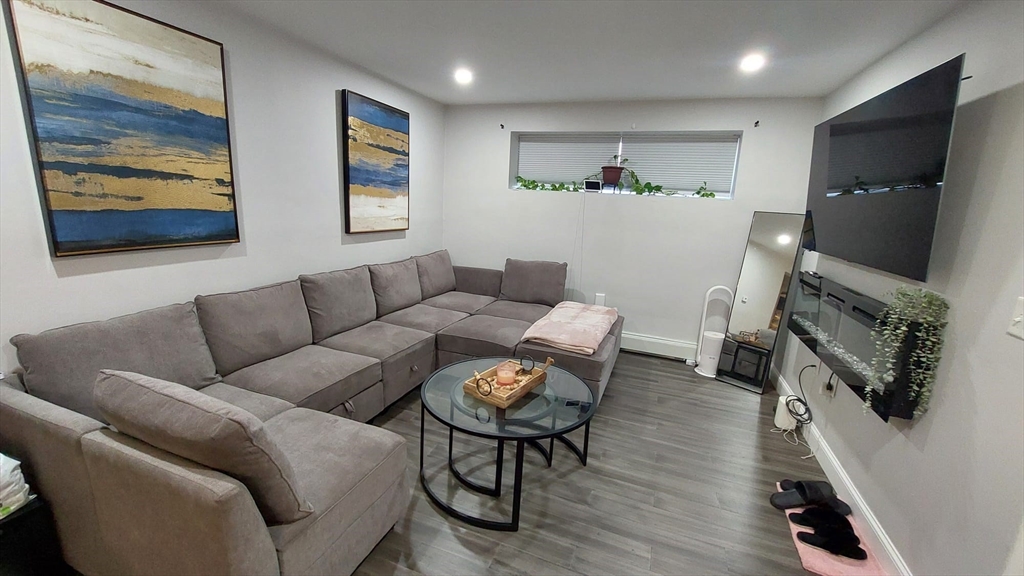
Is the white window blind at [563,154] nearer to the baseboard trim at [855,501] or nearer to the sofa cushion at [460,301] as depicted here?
the sofa cushion at [460,301]

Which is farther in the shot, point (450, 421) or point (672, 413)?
point (672, 413)

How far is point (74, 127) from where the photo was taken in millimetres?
1731

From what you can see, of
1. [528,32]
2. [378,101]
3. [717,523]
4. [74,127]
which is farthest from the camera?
[378,101]

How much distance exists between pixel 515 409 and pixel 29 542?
70.0 inches

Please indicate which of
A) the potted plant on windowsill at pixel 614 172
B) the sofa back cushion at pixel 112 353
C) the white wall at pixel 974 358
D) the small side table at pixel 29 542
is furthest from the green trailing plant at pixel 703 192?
the small side table at pixel 29 542

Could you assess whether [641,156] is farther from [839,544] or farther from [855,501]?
[839,544]

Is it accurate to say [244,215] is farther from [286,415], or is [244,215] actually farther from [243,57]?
[286,415]

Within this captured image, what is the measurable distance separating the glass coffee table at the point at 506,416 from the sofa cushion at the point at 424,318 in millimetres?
884

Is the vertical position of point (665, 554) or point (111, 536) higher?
point (111, 536)

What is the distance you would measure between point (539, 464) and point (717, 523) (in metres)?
0.93

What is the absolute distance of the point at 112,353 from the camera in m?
1.73

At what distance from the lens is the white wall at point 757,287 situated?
3443 mm

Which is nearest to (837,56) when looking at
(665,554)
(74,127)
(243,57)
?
(665,554)

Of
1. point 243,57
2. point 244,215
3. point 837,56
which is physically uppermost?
point 837,56
